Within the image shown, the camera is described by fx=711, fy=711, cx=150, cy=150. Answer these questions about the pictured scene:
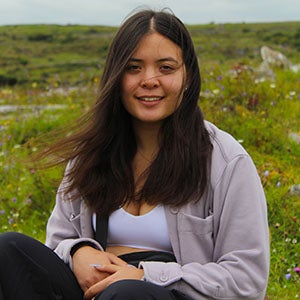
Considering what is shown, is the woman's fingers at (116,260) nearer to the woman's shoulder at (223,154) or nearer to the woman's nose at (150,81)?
the woman's shoulder at (223,154)

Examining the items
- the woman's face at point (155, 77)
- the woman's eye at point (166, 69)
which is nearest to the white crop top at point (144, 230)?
the woman's face at point (155, 77)

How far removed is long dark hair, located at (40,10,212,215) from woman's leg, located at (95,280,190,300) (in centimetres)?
43

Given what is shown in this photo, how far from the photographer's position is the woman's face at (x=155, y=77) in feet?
9.62

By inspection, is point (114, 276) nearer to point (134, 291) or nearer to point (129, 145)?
point (134, 291)

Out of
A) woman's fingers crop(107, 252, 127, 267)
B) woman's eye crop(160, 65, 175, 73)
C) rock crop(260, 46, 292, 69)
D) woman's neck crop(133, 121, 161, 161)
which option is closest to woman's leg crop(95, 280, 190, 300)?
woman's fingers crop(107, 252, 127, 267)

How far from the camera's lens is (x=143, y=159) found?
3211 mm

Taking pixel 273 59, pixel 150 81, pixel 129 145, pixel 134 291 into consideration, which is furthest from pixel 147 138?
pixel 273 59

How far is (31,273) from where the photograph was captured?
9.45ft

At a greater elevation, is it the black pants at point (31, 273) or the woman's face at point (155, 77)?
the woman's face at point (155, 77)

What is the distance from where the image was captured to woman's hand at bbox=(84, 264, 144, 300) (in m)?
2.74

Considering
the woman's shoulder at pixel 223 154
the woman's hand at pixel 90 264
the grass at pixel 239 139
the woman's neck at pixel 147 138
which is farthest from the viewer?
the grass at pixel 239 139

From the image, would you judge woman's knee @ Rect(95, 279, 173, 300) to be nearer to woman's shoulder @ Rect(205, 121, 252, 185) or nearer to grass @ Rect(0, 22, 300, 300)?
woman's shoulder @ Rect(205, 121, 252, 185)

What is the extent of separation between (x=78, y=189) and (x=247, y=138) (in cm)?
313

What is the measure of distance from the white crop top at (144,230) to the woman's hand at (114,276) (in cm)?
15
